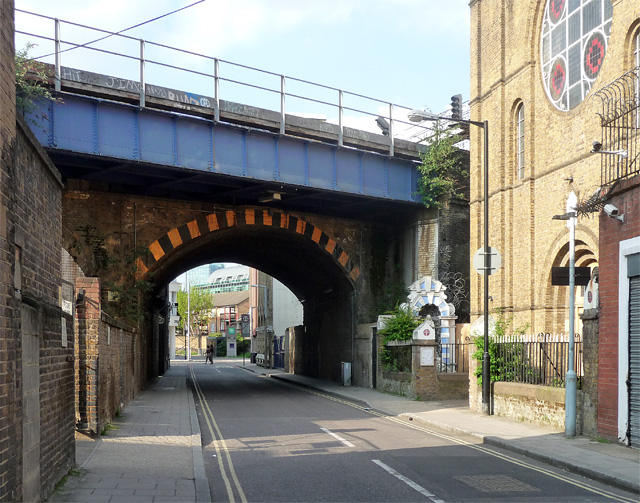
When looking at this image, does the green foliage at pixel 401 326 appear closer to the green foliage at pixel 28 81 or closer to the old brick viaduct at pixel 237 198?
the old brick viaduct at pixel 237 198

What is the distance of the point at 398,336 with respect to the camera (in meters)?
24.0

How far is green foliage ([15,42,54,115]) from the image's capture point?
755 inches

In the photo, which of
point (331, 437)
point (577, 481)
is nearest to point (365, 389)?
point (331, 437)

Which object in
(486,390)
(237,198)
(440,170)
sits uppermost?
(440,170)

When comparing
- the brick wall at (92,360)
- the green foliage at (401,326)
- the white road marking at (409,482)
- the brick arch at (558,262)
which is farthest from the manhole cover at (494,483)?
the green foliage at (401,326)

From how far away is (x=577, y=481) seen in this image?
9.10 metres

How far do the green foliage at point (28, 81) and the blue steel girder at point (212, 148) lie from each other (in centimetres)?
49

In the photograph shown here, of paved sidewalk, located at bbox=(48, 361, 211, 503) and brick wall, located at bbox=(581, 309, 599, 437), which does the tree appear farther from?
brick wall, located at bbox=(581, 309, 599, 437)

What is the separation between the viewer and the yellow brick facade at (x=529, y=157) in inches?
808

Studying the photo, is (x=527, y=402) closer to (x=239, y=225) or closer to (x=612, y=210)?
(x=612, y=210)

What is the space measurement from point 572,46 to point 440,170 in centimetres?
716

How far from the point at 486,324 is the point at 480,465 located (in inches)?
288

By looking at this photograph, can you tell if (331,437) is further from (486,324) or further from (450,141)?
(450,141)

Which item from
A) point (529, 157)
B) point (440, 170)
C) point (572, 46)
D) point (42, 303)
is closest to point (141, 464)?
point (42, 303)
